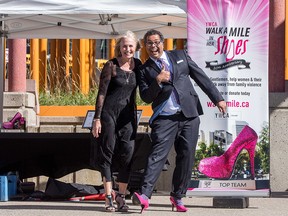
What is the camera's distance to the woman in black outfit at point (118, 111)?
10320 millimetres

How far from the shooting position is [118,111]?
10.4m

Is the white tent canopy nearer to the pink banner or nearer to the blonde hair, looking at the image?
the pink banner

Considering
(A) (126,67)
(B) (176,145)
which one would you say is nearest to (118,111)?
(A) (126,67)

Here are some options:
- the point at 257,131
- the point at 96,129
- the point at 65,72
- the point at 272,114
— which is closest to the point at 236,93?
the point at 257,131

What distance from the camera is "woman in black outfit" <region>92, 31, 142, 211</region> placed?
10.3m

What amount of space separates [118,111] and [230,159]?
4.34ft

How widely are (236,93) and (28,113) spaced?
22.4ft

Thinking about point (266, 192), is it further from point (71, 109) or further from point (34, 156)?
point (71, 109)

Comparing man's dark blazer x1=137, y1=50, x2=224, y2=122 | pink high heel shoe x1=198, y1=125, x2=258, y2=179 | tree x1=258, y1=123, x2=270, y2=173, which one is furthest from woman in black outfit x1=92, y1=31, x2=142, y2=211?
tree x1=258, y1=123, x2=270, y2=173

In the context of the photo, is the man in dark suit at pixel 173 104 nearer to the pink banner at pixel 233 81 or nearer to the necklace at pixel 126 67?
the necklace at pixel 126 67

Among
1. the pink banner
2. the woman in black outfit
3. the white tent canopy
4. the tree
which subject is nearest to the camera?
the woman in black outfit

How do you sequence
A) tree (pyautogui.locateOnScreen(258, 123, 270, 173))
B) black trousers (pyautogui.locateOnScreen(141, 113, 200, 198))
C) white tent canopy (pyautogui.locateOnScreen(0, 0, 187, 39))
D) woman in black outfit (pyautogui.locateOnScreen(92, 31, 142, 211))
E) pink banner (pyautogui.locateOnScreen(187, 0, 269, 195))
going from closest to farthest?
black trousers (pyautogui.locateOnScreen(141, 113, 200, 198))
woman in black outfit (pyautogui.locateOnScreen(92, 31, 142, 211))
pink banner (pyautogui.locateOnScreen(187, 0, 269, 195))
tree (pyautogui.locateOnScreen(258, 123, 270, 173))
white tent canopy (pyautogui.locateOnScreen(0, 0, 187, 39))

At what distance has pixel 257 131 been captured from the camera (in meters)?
10.8

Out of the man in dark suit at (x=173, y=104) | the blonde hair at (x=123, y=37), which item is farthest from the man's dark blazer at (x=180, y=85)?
the blonde hair at (x=123, y=37)
